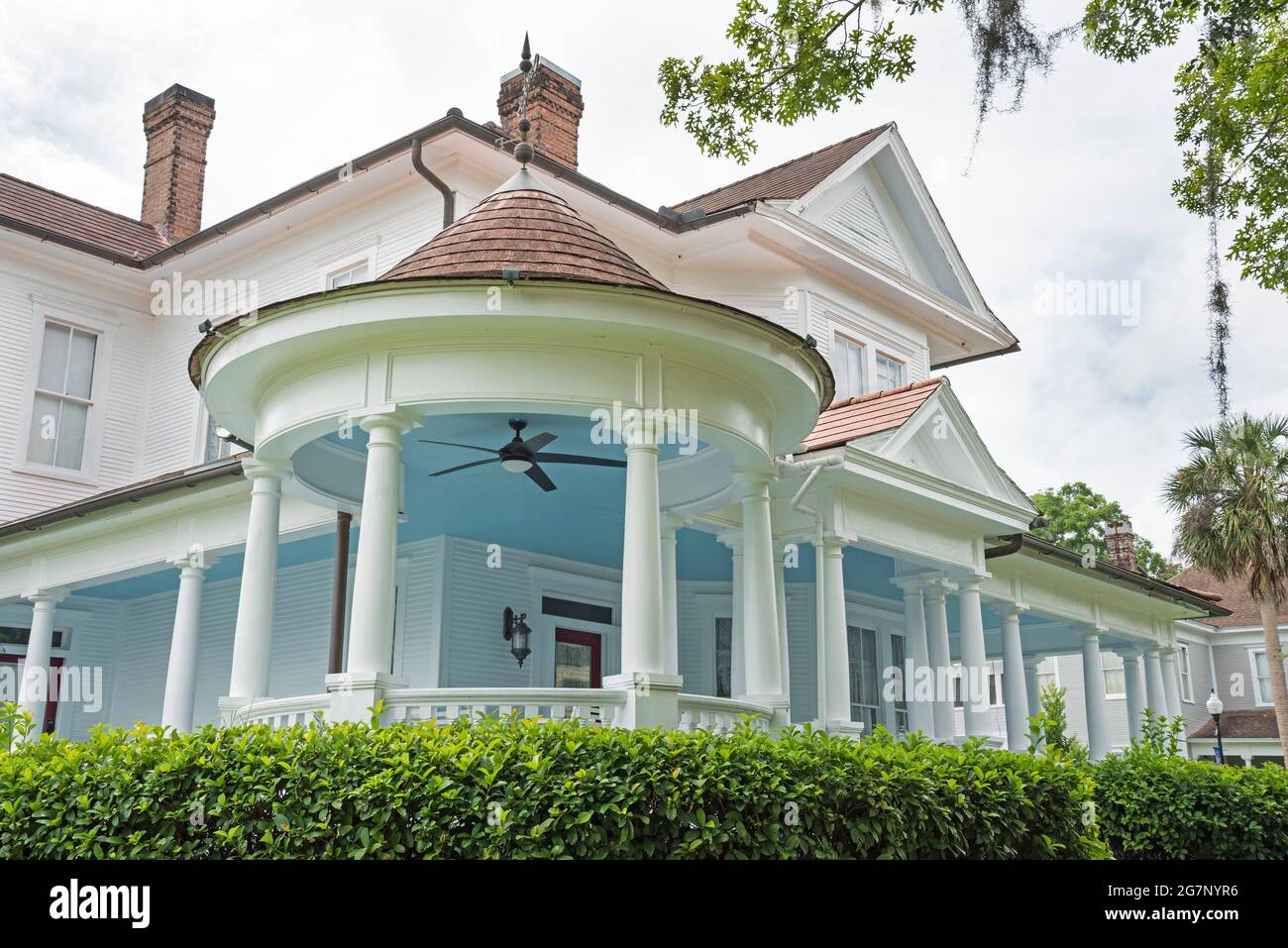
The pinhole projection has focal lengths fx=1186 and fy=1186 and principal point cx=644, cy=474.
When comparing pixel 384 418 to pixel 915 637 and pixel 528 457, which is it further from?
pixel 915 637

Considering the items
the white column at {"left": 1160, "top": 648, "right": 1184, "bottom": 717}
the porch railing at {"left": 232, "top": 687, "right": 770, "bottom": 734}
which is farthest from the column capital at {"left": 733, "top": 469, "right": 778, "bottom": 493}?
the white column at {"left": 1160, "top": 648, "right": 1184, "bottom": 717}

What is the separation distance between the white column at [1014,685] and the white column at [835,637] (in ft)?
15.7

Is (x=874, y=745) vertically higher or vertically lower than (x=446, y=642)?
lower

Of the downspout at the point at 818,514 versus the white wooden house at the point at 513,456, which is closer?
the white wooden house at the point at 513,456

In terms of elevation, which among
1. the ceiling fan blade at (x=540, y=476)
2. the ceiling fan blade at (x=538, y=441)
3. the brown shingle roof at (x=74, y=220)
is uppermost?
the brown shingle roof at (x=74, y=220)

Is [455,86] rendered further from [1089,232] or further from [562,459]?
[562,459]

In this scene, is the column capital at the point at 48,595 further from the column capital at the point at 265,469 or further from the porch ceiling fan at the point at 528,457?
the porch ceiling fan at the point at 528,457

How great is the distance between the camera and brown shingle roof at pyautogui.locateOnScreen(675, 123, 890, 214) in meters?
18.2

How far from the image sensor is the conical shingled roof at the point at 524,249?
916cm

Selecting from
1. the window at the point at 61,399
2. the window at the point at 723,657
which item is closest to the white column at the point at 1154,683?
the window at the point at 723,657

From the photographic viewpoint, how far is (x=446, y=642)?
14.0m
